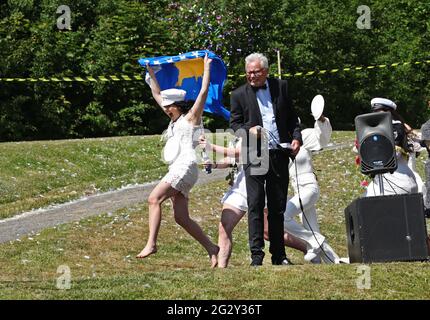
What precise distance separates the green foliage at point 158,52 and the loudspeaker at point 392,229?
1719 cm

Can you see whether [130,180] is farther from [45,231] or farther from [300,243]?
[300,243]

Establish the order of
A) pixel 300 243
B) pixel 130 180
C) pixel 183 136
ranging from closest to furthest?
pixel 183 136 → pixel 300 243 → pixel 130 180

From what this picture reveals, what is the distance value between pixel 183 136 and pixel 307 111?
21448mm

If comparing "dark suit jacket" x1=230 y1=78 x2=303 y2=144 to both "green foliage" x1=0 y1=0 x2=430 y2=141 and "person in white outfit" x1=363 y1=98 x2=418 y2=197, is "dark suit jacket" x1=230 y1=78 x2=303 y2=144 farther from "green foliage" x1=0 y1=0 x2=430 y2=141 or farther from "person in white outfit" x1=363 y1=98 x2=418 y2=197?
"green foliage" x1=0 y1=0 x2=430 y2=141

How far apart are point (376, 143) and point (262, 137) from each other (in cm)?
141

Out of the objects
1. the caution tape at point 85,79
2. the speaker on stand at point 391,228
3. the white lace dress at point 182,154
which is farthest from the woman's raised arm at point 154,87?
the caution tape at point 85,79

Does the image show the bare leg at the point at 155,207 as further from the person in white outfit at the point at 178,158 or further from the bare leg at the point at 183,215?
the bare leg at the point at 183,215

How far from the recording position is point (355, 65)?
110 ft

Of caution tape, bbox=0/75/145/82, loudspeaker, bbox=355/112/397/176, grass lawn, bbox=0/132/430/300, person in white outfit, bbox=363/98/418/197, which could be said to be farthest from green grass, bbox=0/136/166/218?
loudspeaker, bbox=355/112/397/176

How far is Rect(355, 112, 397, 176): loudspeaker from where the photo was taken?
461 inches

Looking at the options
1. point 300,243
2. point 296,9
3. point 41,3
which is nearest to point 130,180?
point 300,243

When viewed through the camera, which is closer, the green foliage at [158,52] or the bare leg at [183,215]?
the bare leg at [183,215]

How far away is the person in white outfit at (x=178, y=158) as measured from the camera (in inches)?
438

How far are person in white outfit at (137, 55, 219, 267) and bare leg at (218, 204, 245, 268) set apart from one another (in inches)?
16.5
